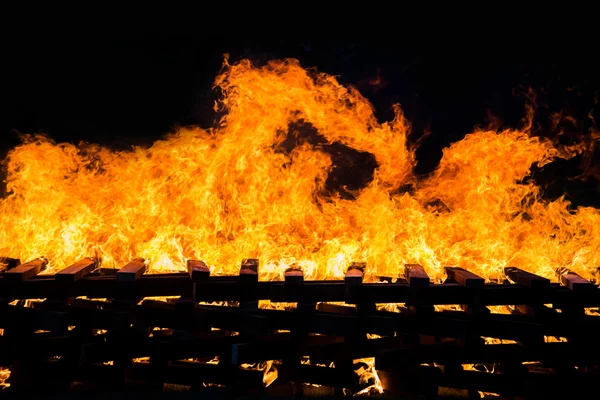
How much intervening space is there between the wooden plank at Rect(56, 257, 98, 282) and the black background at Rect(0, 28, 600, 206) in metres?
2.04

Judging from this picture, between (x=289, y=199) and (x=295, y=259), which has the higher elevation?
(x=289, y=199)

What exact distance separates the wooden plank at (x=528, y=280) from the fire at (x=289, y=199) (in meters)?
0.41

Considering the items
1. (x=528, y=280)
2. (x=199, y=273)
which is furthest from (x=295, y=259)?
(x=528, y=280)

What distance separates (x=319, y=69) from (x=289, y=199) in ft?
5.44

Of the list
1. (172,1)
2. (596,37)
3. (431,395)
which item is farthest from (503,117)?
(172,1)

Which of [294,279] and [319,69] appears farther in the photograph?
[319,69]

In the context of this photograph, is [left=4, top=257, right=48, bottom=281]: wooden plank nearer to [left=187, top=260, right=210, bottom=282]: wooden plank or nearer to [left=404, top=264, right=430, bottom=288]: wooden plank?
[left=187, top=260, right=210, bottom=282]: wooden plank

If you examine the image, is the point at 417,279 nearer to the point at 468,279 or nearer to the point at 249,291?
the point at 468,279

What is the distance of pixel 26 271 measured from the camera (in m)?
4.32

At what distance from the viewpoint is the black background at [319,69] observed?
6473mm

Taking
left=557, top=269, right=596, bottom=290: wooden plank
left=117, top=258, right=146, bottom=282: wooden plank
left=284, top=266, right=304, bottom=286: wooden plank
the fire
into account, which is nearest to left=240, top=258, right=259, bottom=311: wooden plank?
left=284, top=266, right=304, bottom=286: wooden plank

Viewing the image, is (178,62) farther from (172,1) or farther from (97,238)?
(97,238)

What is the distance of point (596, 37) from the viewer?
6590mm

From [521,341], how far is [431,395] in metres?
0.81
